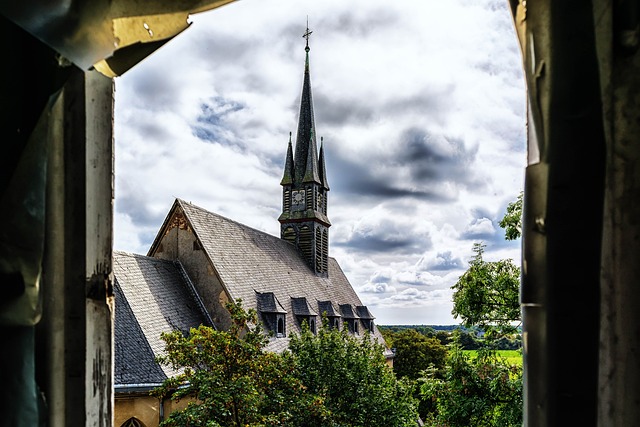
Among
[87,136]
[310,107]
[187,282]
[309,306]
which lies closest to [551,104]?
[87,136]

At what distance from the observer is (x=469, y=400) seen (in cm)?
673

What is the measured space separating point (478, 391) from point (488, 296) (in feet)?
4.53

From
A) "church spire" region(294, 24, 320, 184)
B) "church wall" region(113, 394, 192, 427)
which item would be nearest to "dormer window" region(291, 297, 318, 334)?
"church spire" region(294, 24, 320, 184)

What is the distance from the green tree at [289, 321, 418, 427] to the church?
1.07m

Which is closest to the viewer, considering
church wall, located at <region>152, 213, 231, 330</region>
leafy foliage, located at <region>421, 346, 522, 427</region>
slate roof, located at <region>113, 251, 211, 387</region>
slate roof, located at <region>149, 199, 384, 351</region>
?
leafy foliage, located at <region>421, 346, 522, 427</region>

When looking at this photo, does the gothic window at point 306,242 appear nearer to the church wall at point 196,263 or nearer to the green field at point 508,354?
the church wall at point 196,263

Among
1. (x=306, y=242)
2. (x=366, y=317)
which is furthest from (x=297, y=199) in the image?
(x=366, y=317)

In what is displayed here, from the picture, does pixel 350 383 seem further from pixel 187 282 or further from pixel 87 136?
pixel 87 136

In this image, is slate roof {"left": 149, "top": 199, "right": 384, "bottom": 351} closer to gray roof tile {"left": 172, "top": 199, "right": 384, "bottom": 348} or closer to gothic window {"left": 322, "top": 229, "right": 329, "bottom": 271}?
gray roof tile {"left": 172, "top": 199, "right": 384, "bottom": 348}

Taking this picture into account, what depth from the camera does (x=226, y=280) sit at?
12.1 meters

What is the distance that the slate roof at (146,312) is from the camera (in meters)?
8.53

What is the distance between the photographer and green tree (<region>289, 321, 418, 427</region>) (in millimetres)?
8617

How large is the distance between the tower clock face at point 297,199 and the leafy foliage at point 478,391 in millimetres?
13132

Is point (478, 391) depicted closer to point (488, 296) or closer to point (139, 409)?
point (488, 296)
